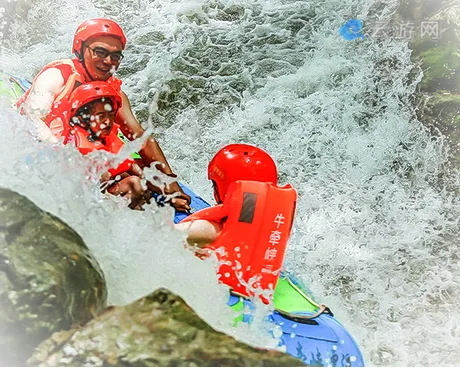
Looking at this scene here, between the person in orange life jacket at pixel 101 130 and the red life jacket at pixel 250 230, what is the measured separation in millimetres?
317

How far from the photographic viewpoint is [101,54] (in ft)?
5.65

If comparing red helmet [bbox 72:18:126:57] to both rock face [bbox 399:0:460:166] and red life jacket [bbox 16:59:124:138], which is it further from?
rock face [bbox 399:0:460:166]

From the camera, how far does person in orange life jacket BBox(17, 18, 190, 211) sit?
163 cm

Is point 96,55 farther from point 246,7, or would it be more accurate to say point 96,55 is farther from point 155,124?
point 246,7

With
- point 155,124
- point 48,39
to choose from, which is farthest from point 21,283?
point 48,39

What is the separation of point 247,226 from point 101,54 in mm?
744

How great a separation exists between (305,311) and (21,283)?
2.42 feet

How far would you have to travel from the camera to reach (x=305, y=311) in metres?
1.46

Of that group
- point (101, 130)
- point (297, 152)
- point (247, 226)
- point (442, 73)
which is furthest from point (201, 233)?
point (442, 73)

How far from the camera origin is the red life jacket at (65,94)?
5.31ft
